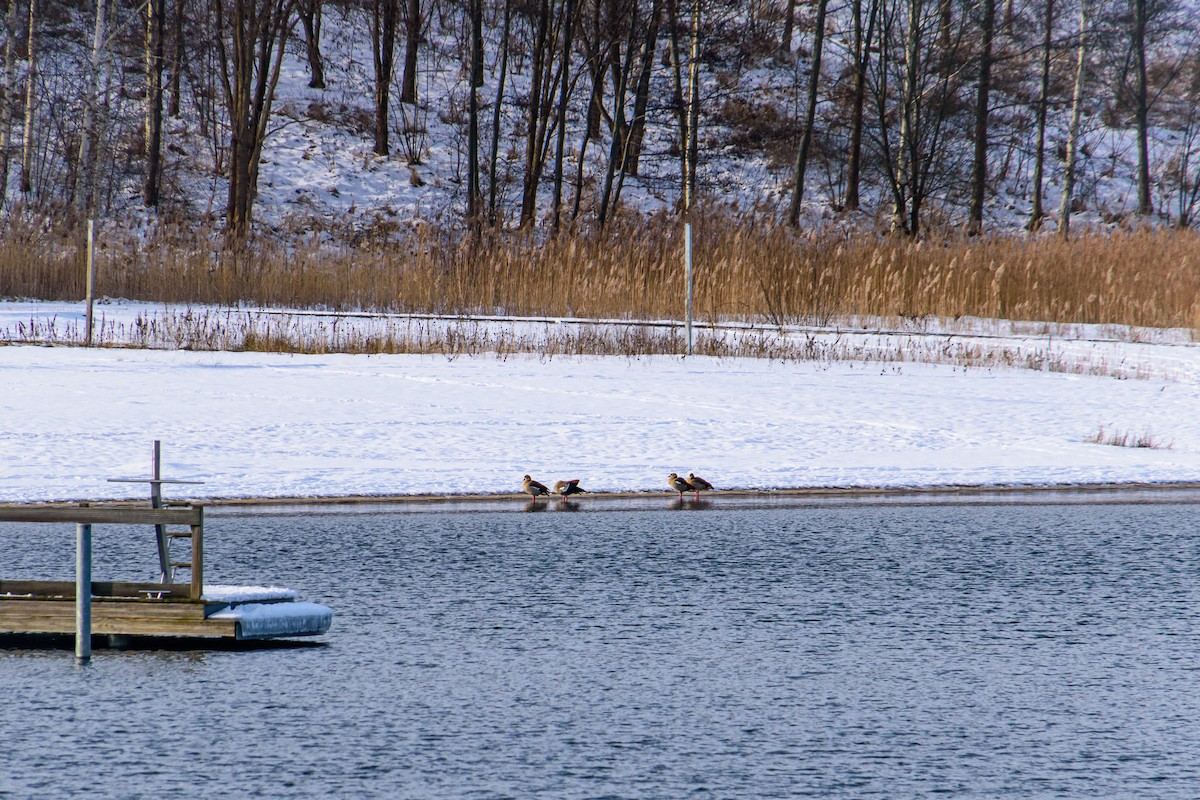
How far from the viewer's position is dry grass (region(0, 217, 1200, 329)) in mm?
18078

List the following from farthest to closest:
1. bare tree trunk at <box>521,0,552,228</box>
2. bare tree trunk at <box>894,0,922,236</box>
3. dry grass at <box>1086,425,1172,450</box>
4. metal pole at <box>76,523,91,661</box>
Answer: bare tree trunk at <box>894,0,922,236</box>, bare tree trunk at <box>521,0,552,228</box>, dry grass at <box>1086,425,1172,450</box>, metal pole at <box>76,523,91,661</box>

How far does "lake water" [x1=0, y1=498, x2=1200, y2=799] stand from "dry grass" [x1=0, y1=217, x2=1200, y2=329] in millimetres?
10165

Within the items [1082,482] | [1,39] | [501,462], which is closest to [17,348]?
[501,462]

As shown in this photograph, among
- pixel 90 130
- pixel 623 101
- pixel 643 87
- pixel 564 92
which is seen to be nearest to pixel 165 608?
pixel 90 130

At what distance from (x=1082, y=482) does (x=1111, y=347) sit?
7325 mm

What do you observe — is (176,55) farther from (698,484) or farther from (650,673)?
(650,673)

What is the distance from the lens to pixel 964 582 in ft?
22.1

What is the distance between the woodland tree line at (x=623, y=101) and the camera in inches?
1175

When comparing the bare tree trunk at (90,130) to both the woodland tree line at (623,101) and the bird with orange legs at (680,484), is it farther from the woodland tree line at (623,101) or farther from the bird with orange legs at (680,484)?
the bird with orange legs at (680,484)

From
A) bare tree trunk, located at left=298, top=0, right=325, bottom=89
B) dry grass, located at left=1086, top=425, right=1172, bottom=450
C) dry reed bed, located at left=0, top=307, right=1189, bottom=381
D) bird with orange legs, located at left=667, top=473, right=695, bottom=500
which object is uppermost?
bare tree trunk, located at left=298, top=0, right=325, bottom=89

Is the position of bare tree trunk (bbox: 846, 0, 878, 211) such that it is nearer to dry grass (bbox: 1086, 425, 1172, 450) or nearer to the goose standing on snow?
dry grass (bbox: 1086, 425, 1172, 450)

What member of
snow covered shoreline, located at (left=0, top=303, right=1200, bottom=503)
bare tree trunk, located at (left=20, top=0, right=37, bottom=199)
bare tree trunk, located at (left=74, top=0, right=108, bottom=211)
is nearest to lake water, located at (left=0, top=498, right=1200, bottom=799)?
snow covered shoreline, located at (left=0, top=303, right=1200, bottom=503)

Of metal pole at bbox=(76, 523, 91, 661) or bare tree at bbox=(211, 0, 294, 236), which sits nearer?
metal pole at bbox=(76, 523, 91, 661)

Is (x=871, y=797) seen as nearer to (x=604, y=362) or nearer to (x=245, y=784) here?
(x=245, y=784)
